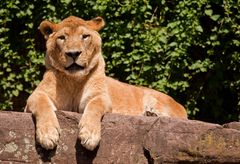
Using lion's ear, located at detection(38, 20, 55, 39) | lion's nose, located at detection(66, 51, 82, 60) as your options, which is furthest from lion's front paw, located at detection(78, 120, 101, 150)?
lion's ear, located at detection(38, 20, 55, 39)

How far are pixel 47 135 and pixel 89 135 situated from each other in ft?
1.04

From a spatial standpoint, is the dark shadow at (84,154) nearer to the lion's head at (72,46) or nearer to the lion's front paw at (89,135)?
the lion's front paw at (89,135)

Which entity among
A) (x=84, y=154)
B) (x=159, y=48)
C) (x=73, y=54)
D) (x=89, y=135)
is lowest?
(x=159, y=48)

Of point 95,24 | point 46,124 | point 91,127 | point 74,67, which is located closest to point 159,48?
point 95,24

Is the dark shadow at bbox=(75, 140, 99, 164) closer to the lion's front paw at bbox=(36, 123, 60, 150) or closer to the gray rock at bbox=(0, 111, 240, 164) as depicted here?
the gray rock at bbox=(0, 111, 240, 164)

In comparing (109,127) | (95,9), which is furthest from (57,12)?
(109,127)

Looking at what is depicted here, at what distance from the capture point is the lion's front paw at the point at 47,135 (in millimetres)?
4535

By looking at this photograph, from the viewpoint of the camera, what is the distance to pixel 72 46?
526 centimetres

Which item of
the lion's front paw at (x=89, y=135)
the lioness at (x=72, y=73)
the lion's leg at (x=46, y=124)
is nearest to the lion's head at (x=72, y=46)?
the lioness at (x=72, y=73)

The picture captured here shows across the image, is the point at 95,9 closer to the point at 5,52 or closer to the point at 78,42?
the point at 5,52

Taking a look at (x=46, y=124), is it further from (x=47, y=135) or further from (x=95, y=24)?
(x=95, y=24)

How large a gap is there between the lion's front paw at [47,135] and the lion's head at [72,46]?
0.85 meters

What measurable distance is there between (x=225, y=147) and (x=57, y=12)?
13.3 feet

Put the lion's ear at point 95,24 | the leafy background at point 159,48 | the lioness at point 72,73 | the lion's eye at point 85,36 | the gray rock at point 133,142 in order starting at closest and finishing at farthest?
the gray rock at point 133,142 < the lioness at point 72,73 < the lion's eye at point 85,36 < the lion's ear at point 95,24 < the leafy background at point 159,48
